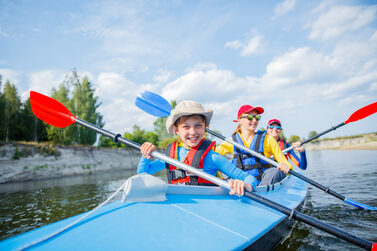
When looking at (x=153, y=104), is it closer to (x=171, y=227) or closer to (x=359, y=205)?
(x=171, y=227)

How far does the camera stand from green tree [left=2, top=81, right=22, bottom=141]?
22.5 m

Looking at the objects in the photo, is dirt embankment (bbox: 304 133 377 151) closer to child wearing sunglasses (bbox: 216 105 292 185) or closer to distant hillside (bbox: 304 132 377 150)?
distant hillside (bbox: 304 132 377 150)

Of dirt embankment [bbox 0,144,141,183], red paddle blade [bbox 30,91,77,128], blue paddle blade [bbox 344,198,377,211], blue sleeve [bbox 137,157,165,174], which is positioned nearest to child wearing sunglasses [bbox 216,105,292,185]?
blue paddle blade [bbox 344,198,377,211]

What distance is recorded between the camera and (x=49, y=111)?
2.68 m

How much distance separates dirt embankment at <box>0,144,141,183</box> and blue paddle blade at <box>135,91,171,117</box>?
13.8 meters

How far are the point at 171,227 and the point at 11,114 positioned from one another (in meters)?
28.8

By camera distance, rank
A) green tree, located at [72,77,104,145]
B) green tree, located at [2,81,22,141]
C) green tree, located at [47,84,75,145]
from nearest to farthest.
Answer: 1. green tree, located at [2,81,22,141]
2. green tree, located at [47,84,75,145]
3. green tree, located at [72,77,104,145]

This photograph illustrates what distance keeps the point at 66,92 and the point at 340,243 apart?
97.0 ft

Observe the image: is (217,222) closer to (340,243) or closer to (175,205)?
(175,205)

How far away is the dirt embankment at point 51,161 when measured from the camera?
13.9 metres

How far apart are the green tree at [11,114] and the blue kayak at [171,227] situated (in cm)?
2762

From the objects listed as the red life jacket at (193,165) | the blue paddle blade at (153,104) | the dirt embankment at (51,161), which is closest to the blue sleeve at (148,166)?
the red life jacket at (193,165)

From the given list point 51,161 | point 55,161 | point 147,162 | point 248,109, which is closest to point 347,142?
point 55,161

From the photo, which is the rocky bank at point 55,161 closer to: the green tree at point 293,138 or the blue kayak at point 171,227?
the blue kayak at point 171,227
